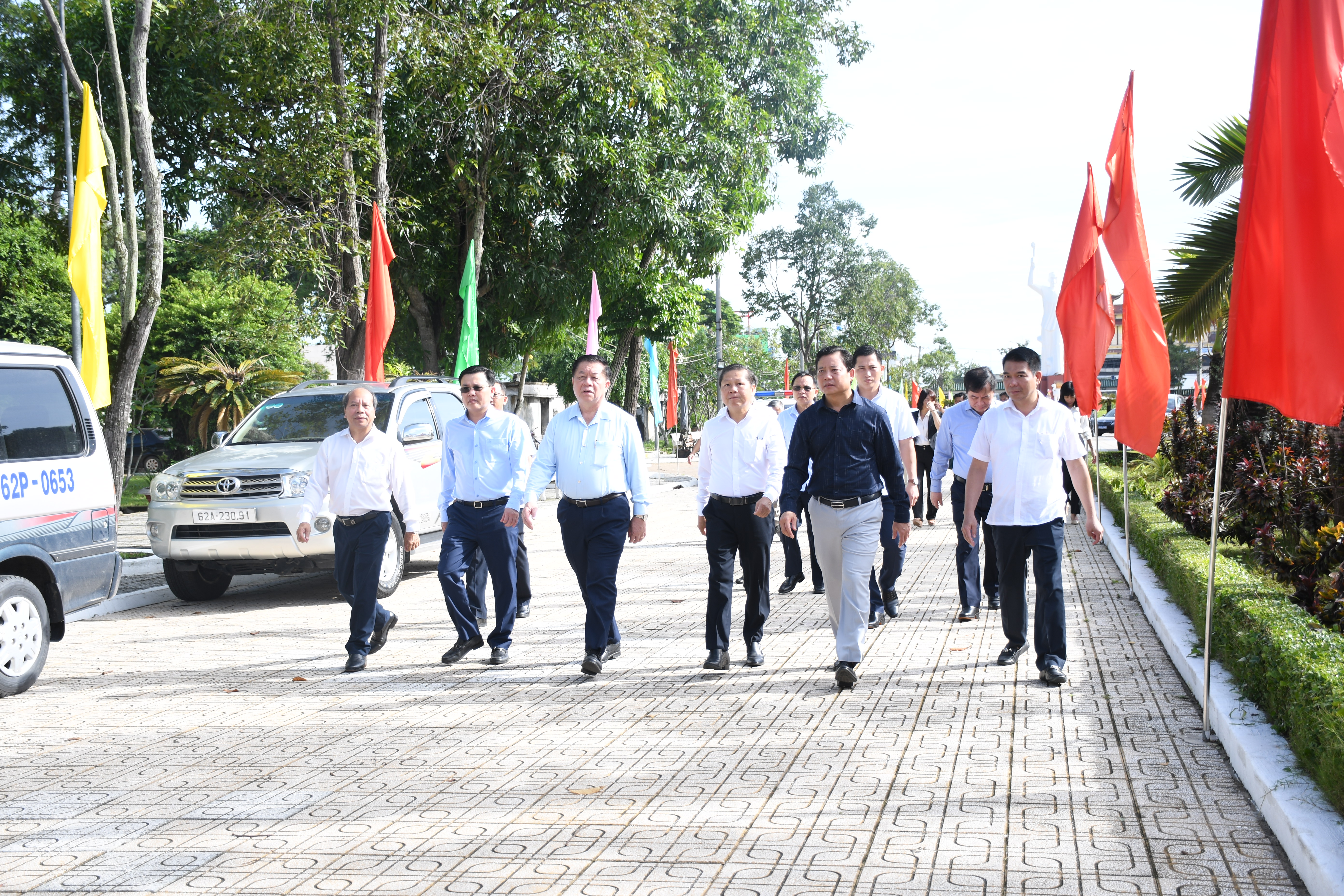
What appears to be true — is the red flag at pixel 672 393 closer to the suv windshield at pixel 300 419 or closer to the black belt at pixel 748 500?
the suv windshield at pixel 300 419

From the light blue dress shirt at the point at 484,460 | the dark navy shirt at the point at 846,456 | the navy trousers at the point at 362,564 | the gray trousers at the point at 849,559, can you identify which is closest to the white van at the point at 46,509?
the navy trousers at the point at 362,564

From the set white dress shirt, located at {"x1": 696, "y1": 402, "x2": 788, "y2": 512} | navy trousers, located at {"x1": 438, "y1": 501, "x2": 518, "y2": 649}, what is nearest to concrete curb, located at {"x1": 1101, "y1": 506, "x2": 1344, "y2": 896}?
white dress shirt, located at {"x1": 696, "y1": 402, "x2": 788, "y2": 512}

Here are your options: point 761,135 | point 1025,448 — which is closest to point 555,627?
point 1025,448

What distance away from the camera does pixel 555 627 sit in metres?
9.13

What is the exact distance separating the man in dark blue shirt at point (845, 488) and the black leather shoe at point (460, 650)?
2311 millimetres

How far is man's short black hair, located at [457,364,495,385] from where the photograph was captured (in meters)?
8.05

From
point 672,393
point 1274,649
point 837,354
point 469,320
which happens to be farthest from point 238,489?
point 672,393

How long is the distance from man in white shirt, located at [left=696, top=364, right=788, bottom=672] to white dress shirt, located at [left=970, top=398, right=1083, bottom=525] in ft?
4.14

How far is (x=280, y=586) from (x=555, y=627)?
4.48 m

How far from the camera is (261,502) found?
10.5 metres

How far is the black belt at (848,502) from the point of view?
677 centimetres

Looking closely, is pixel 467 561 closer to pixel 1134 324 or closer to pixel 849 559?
pixel 849 559

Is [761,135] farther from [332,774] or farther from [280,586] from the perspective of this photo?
[332,774]

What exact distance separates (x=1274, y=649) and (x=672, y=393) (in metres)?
30.7
